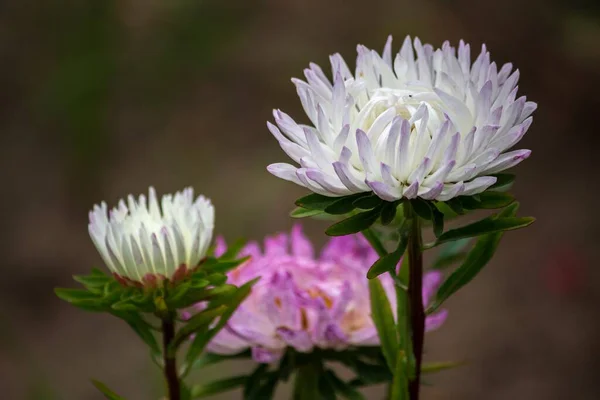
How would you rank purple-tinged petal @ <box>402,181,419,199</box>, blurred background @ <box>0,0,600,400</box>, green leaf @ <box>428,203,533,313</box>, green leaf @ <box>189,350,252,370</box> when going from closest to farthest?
purple-tinged petal @ <box>402,181,419,199</box>
green leaf @ <box>428,203,533,313</box>
green leaf @ <box>189,350,252,370</box>
blurred background @ <box>0,0,600,400</box>

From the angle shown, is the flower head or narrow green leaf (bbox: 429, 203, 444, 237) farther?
the flower head

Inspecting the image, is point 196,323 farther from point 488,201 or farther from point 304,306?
point 488,201

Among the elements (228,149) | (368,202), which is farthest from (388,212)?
(228,149)

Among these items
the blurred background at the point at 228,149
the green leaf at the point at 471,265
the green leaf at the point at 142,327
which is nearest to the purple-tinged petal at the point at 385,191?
the green leaf at the point at 471,265

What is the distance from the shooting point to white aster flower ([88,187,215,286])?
0.52 metres

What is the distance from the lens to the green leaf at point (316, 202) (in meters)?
0.47

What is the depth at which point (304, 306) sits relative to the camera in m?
0.59

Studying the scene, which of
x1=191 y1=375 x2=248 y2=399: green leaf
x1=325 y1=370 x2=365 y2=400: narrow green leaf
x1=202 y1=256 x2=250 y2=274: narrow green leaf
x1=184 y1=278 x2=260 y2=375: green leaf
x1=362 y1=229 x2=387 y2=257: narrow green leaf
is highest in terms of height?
x1=202 y1=256 x2=250 y2=274: narrow green leaf

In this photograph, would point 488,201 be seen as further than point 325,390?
No

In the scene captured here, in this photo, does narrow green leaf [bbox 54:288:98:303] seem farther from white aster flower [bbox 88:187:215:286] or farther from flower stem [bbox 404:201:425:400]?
flower stem [bbox 404:201:425:400]

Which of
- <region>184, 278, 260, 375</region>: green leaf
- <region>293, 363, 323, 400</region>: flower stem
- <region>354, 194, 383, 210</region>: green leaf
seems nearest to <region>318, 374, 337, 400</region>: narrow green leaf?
<region>293, 363, 323, 400</region>: flower stem

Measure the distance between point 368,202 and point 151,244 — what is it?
16cm

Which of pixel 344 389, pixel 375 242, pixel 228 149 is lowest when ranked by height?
pixel 344 389

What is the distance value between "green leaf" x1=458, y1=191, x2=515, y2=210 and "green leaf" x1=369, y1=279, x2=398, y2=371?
11 cm
